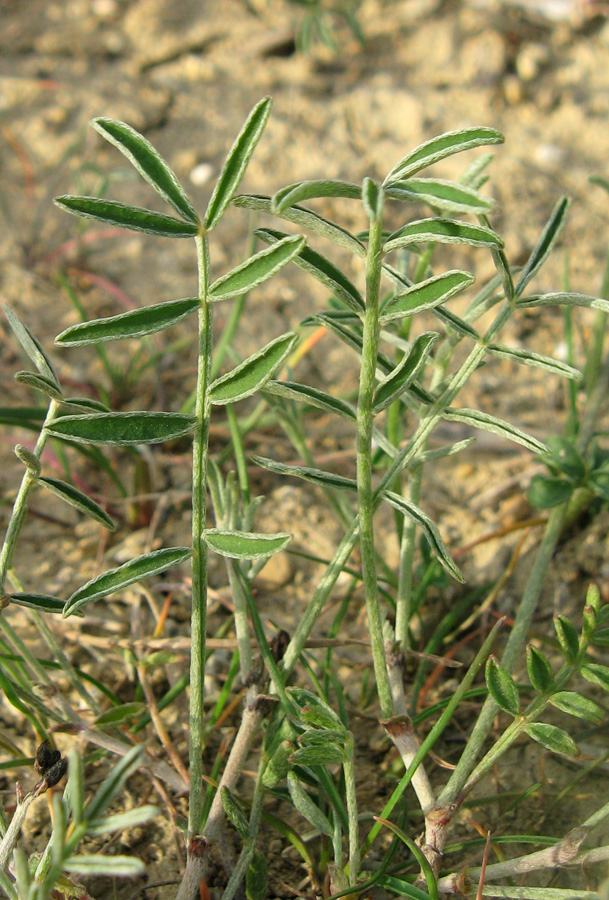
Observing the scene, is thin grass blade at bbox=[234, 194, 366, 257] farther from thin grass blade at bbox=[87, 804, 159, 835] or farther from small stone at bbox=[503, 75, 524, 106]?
small stone at bbox=[503, 75, 524, 106]

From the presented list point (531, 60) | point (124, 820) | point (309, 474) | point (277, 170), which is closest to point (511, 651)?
point (309, 474)

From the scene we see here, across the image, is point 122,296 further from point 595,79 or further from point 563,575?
point 595,79

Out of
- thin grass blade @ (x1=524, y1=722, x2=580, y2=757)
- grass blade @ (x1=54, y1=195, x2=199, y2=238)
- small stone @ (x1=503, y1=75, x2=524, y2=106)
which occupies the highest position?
small stone @ (x1=503, y1=75, x2=524, y2=106)

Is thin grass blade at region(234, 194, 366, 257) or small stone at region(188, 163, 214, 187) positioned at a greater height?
small stone at region(188, 163, 214, 187)

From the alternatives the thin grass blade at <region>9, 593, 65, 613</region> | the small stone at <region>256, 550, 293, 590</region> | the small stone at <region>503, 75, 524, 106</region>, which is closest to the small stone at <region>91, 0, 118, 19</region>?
the small stone at <region>503, 75, 524, 106</region>

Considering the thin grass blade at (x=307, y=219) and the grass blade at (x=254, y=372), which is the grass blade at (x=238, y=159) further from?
the grass blade at (x=254, y=372)

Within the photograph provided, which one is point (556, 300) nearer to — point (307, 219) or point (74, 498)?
point (307, 219)
